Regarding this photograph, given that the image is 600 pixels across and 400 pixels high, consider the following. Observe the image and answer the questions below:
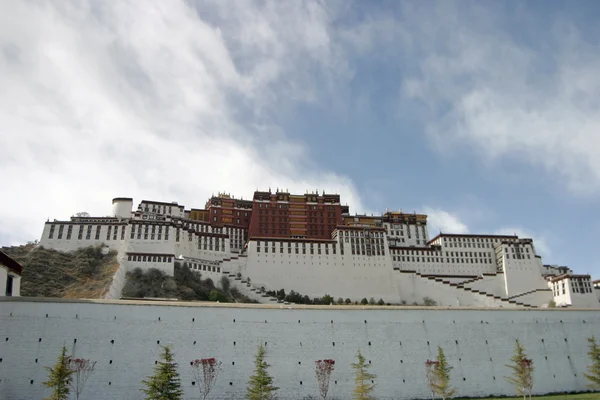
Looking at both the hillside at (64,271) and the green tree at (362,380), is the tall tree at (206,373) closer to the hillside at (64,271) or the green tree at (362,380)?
the green tree at (362,380)

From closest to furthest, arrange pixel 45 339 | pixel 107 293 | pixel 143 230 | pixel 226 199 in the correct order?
1. pixel 45 339
2. pixel 107 293
3. pixel 143 230
4. pixel 226 199

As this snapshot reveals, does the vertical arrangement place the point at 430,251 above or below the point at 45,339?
above

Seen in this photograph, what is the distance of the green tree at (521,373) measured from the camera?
4297 cm

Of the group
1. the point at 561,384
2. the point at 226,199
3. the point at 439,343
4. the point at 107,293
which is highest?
the point at 226,199

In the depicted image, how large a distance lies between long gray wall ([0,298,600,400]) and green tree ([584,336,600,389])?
841mm

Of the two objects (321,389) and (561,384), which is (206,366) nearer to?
(321,389)

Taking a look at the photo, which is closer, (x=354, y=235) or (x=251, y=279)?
(x=251, y=279)

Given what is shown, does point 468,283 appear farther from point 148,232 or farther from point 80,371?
point 80,371

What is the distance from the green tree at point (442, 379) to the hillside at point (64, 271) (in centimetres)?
3680

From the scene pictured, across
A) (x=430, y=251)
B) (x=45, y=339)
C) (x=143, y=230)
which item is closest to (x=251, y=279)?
(x=143, y=230)

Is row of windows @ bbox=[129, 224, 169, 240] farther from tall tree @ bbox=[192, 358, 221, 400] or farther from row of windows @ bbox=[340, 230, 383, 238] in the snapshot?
tall tree @ bbox=[192, 358, 221, 400]

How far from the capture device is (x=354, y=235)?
90062 mm

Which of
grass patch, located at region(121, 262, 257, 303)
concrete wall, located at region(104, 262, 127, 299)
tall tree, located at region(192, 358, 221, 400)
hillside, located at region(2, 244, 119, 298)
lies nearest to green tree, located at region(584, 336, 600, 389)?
tall tree, located at region(192, 358, 221, 400)

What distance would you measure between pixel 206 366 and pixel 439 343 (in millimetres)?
19779
